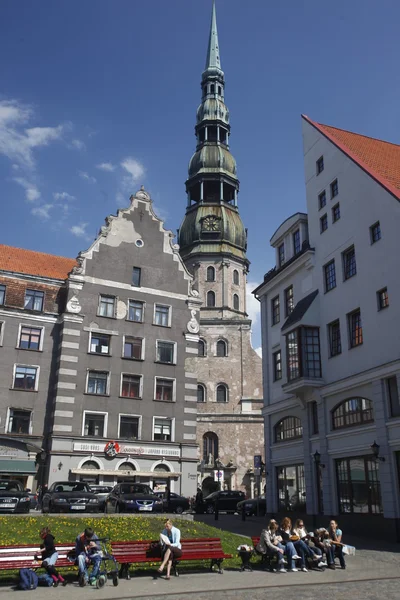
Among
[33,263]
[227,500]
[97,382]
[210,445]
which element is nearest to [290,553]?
[227,500]

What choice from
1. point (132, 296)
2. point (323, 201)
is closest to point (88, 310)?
point (132, 296)

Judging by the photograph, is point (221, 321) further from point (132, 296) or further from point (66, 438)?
point (66, 438)

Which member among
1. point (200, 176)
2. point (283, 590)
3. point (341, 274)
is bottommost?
point (283, 590)

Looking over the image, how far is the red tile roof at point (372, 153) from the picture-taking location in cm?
2881

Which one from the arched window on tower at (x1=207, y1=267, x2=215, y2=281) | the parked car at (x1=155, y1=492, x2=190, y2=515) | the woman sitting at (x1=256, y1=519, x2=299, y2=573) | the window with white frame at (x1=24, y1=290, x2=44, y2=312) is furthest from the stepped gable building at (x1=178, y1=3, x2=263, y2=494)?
the woman sitting at (x1=256, y1=519, x2=299, y2=573)

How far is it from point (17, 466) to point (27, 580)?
24960mm

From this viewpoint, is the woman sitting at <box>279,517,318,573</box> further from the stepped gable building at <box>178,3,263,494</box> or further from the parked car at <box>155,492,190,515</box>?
the stepped gable building at <box>178,3,263,494</box>

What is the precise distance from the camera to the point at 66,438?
39.4m

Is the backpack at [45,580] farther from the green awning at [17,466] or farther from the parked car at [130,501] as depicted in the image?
the green awning at [17,466]

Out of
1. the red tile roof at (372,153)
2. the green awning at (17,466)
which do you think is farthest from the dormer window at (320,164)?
the green awning at (17,466)

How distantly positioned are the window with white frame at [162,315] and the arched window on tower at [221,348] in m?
26.3

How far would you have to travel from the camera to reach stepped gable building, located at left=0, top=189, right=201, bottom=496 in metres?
39.8

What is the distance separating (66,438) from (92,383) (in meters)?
4.36

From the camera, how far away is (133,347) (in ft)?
144
